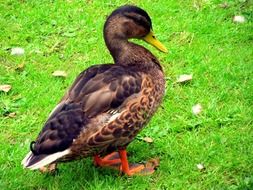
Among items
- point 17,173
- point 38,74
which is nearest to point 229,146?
point 17,173

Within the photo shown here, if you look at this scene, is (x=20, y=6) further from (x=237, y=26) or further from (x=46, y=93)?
(x=237, y=26)

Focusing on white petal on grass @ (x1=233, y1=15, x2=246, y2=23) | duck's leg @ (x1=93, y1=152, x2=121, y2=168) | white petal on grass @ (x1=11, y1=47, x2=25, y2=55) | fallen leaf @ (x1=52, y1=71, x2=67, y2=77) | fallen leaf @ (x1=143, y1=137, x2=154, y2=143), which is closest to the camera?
duck's leg @ (x1=93, y1=152, x2=121, y2=168)

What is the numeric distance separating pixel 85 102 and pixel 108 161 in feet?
2.10

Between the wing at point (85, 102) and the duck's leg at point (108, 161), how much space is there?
50 centimetres

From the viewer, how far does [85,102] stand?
3.41 metres

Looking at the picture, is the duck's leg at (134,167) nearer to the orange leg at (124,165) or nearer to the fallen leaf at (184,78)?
the orange leg at (124,165)

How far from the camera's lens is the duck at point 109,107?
330cm

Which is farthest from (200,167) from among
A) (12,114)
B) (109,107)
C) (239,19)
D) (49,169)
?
(239,19)

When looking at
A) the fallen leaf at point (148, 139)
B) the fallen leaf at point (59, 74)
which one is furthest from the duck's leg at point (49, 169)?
the fallen leaf at point (59, 74)

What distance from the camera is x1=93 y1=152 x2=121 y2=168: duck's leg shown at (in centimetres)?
379

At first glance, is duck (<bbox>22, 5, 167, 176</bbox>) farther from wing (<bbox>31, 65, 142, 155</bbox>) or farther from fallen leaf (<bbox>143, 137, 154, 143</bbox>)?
fallen leaf (<bbox>143, 137, 154, 143</bbox>)

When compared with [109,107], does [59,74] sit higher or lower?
lower

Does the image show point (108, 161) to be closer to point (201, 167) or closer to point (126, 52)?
point (201, 167)

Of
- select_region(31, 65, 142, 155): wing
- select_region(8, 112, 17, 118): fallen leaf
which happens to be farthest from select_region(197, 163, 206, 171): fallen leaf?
select_region(8, 112, 17, 118): fallen leaf
